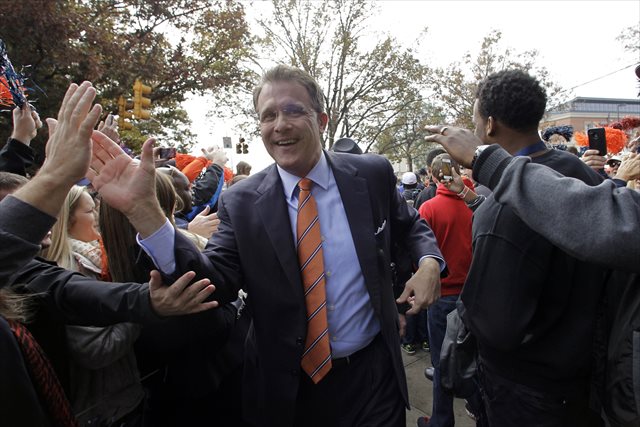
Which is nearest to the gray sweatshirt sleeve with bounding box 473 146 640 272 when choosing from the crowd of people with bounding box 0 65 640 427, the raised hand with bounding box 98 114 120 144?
the crowd of people with bounding box 0 65 640 427

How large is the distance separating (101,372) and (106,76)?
12.0 m

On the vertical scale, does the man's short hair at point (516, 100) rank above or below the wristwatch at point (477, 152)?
above

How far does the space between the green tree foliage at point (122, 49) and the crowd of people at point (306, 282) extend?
6.17 metres

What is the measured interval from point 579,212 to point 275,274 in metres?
1.21

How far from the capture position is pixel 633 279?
1.40 m

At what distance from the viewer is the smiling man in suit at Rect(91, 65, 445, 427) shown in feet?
5.96

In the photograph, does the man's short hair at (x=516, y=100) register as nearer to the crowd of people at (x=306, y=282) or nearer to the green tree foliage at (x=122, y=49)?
the crowd of people at (x=306, y=282)

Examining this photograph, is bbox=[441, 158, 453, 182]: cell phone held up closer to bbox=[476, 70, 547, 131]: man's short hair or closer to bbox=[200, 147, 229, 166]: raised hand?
bbox=[476, 70, 547, 131]: man's short hair

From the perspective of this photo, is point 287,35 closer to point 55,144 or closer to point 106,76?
point 106,76

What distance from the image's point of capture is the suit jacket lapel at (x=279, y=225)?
181 centimetres

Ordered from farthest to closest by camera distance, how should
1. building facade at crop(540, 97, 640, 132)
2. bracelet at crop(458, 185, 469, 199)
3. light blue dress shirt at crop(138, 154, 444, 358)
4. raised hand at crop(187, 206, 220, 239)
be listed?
building facade at crop(540, 97, 640, 132) < bracelet at crop(458, 185, 469, 199) < raised hand at crop(187, 206, 220, 239) < light blue dress shirt at crop(138, 154, 444, 358)

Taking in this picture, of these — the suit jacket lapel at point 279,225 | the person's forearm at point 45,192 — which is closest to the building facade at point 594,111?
the suit jacket lapel at point 279,225

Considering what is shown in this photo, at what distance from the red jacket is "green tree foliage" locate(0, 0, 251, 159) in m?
6.35

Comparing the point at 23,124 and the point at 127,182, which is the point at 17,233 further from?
the point at 23,124
